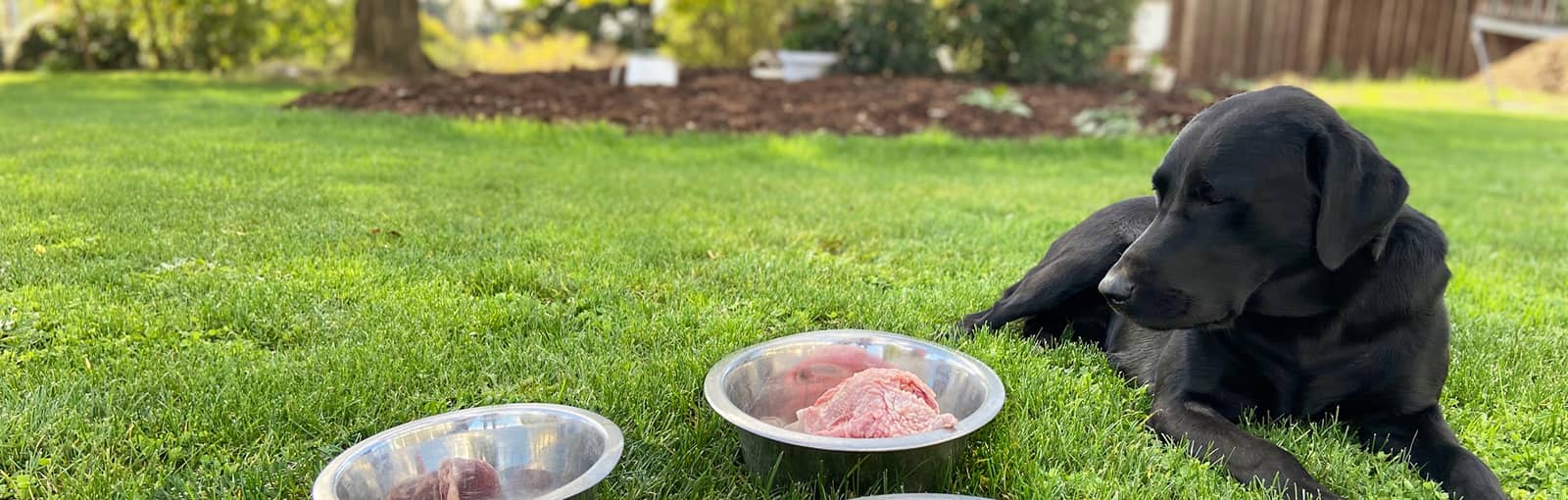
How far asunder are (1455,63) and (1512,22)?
6.55ft

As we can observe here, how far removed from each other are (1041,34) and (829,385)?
32.0 ft

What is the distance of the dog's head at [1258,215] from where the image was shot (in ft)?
6.45

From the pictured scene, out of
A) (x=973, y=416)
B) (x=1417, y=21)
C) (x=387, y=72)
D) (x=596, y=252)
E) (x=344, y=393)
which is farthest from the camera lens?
(x=1417, y=21)

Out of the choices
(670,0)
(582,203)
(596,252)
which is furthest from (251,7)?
(596,252)

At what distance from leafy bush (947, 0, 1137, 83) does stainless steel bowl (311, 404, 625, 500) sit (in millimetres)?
10322

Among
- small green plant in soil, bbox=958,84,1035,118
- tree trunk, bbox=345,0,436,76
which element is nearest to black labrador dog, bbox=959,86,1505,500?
small green plant in soil, bbox=958,84,1035,118

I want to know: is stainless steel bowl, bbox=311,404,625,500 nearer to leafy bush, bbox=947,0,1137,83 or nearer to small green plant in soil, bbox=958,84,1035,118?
small green plant in soil, bbox=958,84,1035,118

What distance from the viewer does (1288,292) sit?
2115 mm

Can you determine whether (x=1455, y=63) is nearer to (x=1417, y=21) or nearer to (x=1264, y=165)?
(x=1417, y=21)

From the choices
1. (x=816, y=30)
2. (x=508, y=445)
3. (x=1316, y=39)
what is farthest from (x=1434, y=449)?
(x=1316, y=39)

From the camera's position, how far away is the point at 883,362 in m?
2.36

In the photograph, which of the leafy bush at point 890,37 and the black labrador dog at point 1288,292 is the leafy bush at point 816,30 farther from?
the black labrador dog at point 1288,292

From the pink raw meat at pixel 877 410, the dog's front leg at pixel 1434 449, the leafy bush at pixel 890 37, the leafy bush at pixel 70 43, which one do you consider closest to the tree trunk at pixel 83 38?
the leafy bush at pixel 70 43

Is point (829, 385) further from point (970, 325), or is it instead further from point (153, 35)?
point (153, 35)
